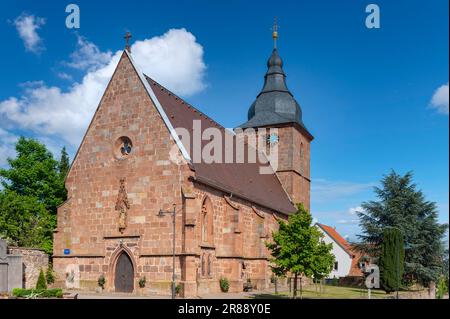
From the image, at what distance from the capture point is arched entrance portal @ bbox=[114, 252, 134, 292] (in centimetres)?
2886

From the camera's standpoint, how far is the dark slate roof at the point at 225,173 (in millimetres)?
30969

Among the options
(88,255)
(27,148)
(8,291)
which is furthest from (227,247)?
(27,148)

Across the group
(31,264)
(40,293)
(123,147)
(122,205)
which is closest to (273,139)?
(123,147)

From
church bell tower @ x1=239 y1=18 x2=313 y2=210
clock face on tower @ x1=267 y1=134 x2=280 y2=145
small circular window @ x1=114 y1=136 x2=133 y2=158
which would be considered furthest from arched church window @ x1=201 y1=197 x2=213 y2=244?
clock face on tower @ x1=267 y1=134 x2=280 y2=145

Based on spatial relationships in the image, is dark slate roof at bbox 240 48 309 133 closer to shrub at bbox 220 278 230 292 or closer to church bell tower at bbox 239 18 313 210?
church bell tower at bbox 239 18 313 210

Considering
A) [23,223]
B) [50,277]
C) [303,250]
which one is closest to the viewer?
[303,250]

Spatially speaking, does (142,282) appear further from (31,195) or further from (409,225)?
(409,225)

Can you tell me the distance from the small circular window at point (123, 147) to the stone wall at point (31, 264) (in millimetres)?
7636

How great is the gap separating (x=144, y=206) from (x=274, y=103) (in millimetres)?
24872

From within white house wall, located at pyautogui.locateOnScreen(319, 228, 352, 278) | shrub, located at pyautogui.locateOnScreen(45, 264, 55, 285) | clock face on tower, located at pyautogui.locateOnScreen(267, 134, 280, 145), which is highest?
clock face on tower, located at pyautogui.locateOnScreen(267, 134, 280, 145)

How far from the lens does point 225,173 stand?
34.6 metres

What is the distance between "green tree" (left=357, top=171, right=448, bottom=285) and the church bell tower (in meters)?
6.89

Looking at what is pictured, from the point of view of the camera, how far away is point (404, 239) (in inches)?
1753

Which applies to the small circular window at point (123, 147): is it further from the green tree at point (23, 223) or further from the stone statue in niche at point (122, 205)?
the green tree at point (23, 223)
